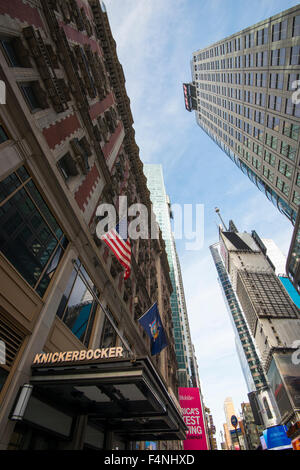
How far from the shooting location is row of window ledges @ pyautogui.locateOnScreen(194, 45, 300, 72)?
44.0 meters

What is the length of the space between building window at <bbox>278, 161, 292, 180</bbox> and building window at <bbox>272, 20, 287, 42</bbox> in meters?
23.6

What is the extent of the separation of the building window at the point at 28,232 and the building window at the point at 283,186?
196ft

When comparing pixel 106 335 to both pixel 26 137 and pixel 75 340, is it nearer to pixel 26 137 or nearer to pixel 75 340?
pixel 75 340

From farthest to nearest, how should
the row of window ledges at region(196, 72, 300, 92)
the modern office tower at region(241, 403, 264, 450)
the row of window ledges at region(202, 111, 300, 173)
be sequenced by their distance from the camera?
the modern office tower at region(241, 403, 264, 450), the row of window ledges at region(202, 111, 300, 173), the row of window ledges at region(196, 72, 300, 92)

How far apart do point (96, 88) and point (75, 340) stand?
75.7ft

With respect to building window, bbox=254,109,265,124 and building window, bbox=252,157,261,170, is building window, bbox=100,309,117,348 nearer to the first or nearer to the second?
building window, bbox=254,109,265,124

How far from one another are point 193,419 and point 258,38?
72.3 metres

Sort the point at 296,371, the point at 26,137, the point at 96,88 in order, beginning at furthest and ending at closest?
the point at 296,371
the point at 96,88
the point at 26,137

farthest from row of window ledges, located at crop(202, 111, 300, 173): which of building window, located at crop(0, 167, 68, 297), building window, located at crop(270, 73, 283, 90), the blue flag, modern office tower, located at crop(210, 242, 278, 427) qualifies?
modern office tower, located at crop(210, 242, 278, 427)

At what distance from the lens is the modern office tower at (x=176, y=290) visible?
76.1 m

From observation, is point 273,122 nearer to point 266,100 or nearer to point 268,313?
point 266,100

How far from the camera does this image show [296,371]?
104438 millimetres
